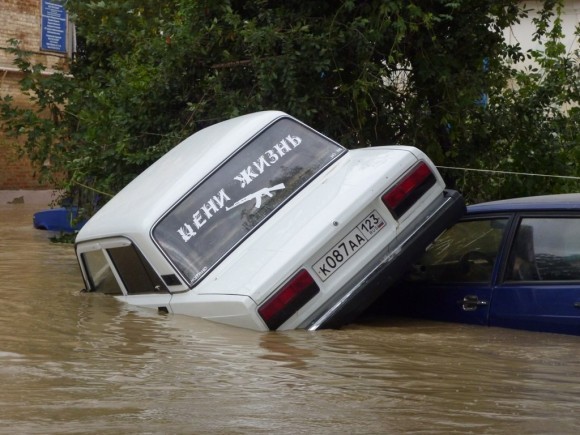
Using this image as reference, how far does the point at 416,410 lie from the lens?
5.42 metres

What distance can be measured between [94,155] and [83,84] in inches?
81.3

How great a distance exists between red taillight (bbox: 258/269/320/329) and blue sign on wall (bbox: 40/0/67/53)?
77.2ft

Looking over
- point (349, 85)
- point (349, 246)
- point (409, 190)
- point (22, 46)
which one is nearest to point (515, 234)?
→ point (409, 190)

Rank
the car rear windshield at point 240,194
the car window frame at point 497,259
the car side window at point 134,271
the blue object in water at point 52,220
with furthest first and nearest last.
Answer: the blue object in water at point 52,220, the car side window at point 134,271, the car rear windshield at point 240,194, the car window frame at point 497,259

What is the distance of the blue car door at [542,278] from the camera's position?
23.4 feet

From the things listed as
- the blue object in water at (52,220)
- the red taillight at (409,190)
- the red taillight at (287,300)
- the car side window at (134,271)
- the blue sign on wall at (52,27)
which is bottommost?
the blue object in water at (52,220)

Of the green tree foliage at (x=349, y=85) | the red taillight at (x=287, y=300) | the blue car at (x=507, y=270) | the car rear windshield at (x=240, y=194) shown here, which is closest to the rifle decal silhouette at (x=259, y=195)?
the car rear windshield at (x=240, y=194)

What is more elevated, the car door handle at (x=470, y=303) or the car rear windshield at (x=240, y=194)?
the car rear windshield at (x=240, y=194)

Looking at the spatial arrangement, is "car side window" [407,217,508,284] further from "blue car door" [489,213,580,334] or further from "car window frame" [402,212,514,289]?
"blue car door" [489,213,580,334]

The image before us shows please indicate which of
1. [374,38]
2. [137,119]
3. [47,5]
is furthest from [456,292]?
[47,5]

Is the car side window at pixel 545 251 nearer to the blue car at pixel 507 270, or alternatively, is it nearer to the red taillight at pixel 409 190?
the blue car at pixel 507 270

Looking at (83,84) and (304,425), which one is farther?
(83,84)

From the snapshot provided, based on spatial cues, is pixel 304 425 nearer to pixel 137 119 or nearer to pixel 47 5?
pixel 137 119

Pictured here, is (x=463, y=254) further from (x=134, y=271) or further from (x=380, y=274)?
(x=134, y=271)
